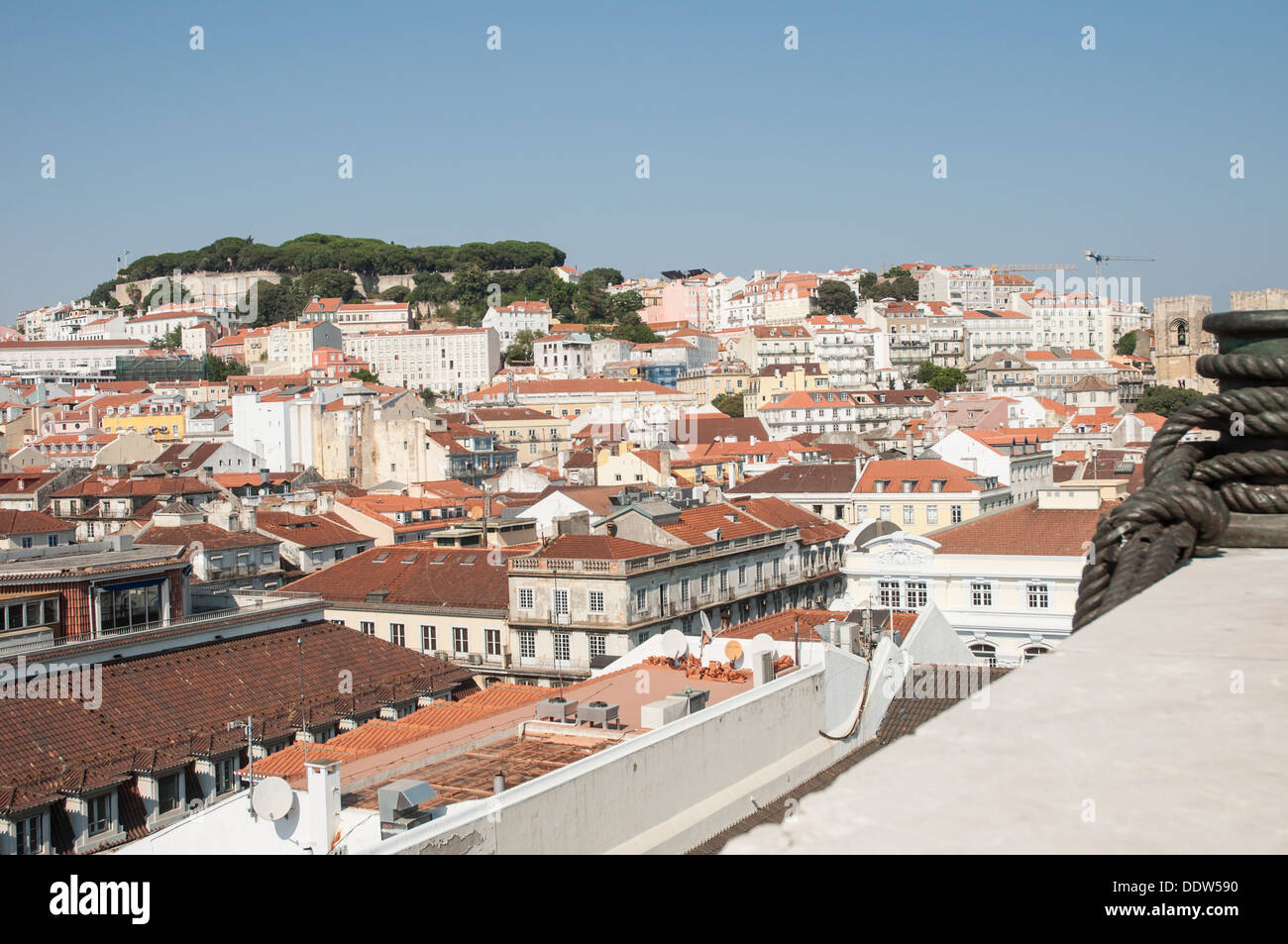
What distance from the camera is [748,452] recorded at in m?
68.9

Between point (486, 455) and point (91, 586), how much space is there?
54.4 m

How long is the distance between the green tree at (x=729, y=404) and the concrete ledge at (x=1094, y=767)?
339 ft

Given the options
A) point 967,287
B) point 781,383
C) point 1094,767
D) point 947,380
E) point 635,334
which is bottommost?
point 1094,767

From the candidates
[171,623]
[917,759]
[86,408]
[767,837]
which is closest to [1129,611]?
[917,759]

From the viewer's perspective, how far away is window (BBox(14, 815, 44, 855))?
54.4ft

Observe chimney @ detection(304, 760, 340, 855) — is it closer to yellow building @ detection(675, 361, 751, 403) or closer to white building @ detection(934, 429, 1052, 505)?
white building @ detection(934, 429, 1052, 505)

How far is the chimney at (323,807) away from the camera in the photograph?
12445mm

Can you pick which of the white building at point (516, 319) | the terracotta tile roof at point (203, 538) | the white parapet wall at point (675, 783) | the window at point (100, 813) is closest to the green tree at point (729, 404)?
the white building at point (516, 319)

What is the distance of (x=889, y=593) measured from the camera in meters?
28.4

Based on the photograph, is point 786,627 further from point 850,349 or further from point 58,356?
point 58,356

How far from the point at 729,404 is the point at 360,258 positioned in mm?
93505

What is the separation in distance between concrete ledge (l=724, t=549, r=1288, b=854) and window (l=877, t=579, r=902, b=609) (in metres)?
25.6

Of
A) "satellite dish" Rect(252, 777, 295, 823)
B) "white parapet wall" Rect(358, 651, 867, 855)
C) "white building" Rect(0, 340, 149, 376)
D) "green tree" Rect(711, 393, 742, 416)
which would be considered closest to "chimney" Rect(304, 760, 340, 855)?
"satellite dish" Rect(252, 777, 295, 823)

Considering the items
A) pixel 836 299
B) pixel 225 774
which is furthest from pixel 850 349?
pixel 225 774
